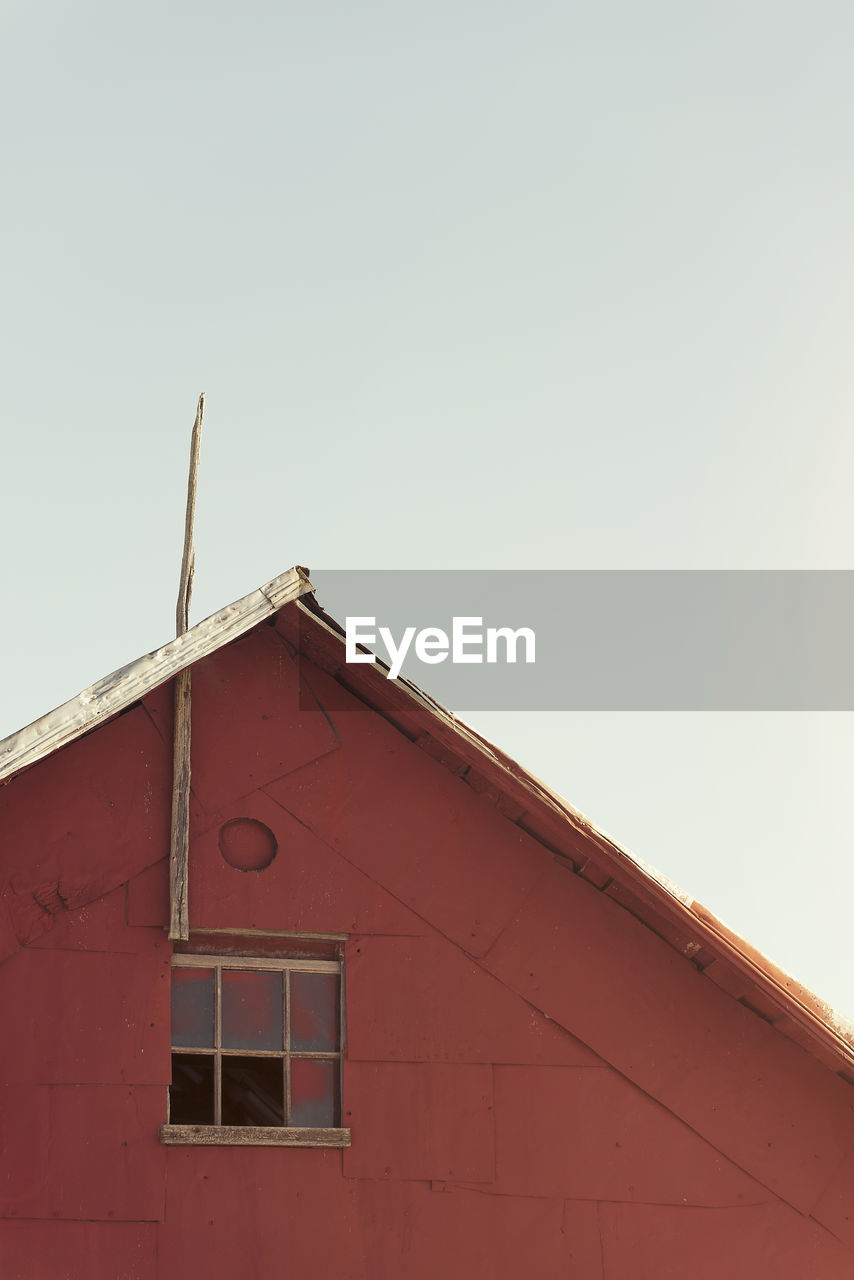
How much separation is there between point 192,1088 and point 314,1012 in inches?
34.6

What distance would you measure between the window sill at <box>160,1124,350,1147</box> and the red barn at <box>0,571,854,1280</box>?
0.05ft

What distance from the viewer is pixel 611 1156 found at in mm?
9234

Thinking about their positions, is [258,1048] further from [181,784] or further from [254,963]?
[181,784]

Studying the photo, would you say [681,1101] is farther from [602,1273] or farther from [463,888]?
[463,888]

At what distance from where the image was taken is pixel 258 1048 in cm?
909

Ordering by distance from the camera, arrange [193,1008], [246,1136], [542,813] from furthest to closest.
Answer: [542,813], [193,1008], [246,1136]

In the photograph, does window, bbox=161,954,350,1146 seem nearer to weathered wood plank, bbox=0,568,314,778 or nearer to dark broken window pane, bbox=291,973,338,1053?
dark broken window pane, bbox=291,973,338,1053

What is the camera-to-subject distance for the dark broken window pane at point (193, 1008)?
9.00 metres

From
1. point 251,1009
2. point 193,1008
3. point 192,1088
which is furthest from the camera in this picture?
point 251,1009

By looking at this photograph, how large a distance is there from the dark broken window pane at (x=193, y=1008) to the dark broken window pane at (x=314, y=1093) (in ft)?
1.91

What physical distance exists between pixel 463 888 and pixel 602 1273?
98.3 inches

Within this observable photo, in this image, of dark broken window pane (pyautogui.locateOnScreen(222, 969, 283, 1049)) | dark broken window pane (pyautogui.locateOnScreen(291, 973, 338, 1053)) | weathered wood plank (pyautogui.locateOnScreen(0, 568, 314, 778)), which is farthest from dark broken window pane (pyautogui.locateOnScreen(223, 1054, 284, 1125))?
weathered wood plank (pyautogui.locateOnScreen(0, 568, 314, 778))

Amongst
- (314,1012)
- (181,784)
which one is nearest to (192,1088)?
(314,1012)

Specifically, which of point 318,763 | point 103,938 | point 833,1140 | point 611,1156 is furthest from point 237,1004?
point 833,1140
